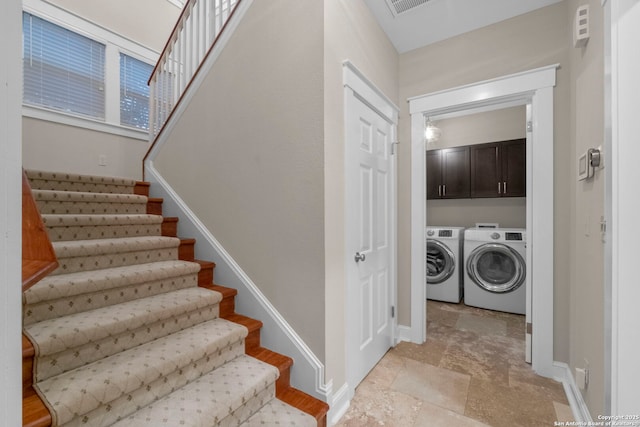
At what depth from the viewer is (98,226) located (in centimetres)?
203

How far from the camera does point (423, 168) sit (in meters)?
2.54

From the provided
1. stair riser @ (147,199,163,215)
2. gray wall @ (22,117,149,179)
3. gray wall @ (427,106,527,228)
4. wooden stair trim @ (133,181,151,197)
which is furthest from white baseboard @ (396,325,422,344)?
gray wall @ (22,117,149,179)

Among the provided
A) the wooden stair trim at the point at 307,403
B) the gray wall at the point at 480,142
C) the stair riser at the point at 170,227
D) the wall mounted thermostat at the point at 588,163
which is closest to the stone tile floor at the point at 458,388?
the wooden stair trim at the point at 307,403

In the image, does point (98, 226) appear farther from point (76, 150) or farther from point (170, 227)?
point (76, 150)

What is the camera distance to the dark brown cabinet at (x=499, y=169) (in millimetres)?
3635

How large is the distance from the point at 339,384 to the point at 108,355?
1266 millimetres

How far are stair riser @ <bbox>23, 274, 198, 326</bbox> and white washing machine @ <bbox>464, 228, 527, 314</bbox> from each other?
325cm

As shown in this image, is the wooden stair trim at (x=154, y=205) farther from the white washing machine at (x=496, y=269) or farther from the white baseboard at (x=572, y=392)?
the white washing machine at (x=496, y=269)

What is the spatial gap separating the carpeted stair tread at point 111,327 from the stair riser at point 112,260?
375 millimetres

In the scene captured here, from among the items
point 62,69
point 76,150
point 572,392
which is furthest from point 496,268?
point 62,69

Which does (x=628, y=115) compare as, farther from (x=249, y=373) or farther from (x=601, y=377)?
(x=249, y=373)

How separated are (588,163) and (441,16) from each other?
5.13ft

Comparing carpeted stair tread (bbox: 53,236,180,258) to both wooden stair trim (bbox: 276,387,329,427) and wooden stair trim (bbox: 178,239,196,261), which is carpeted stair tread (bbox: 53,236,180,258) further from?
wooden stair trim (bbox: 276,387,329,427)

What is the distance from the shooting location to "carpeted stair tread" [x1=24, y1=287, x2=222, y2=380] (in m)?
1.21
